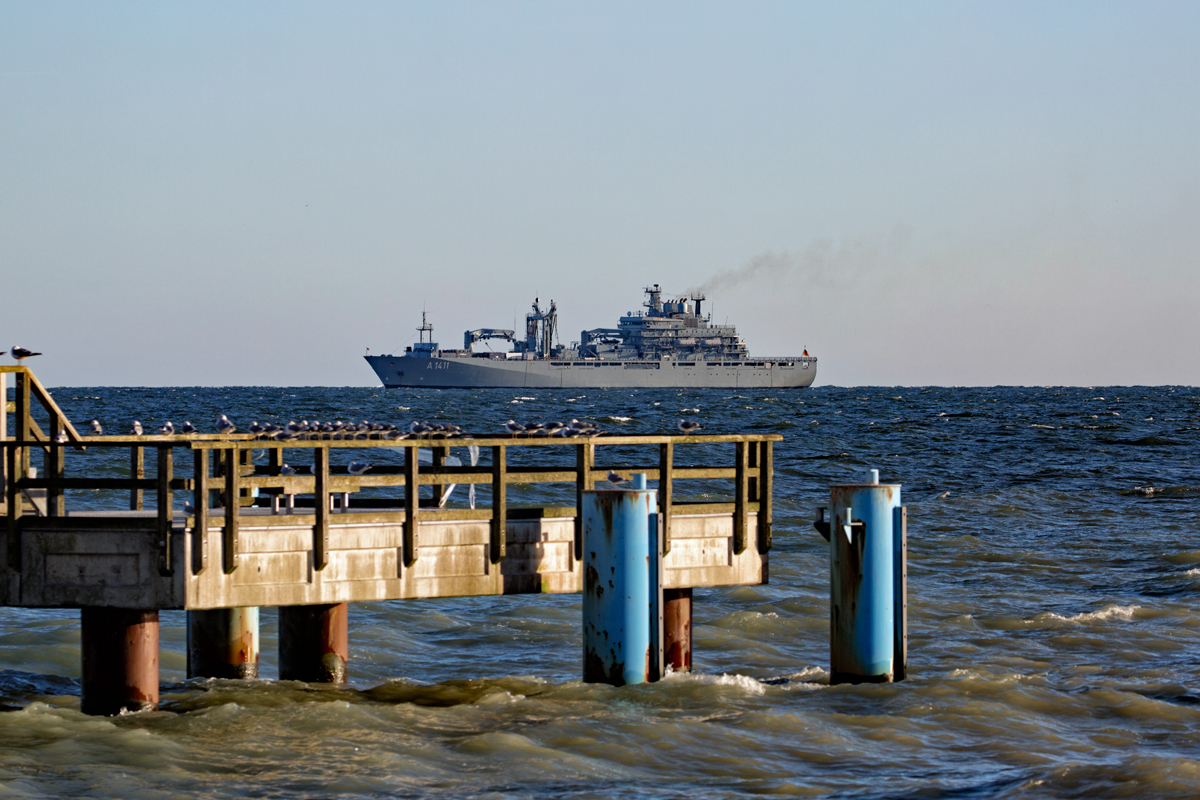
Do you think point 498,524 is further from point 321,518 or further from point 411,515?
point 321,518

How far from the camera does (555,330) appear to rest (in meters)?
161

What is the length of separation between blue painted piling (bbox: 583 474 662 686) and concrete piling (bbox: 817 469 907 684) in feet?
4.92

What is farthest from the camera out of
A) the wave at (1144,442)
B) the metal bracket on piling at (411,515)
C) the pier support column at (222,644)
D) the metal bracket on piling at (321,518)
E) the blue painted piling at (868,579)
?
the wave at (1144,442)

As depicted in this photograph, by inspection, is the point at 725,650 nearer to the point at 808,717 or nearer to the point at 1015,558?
the point at 808,717

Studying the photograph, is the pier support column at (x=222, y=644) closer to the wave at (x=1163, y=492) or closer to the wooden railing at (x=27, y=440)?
the wooden railing at (x=27, y=440)

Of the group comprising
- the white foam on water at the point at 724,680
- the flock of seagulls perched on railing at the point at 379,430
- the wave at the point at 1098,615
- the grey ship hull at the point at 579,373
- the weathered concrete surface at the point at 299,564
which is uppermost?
the grey ship hull at the point at 579,373

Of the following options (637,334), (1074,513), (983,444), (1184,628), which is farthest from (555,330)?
(1184,628)

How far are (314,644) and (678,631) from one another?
9.83 ft

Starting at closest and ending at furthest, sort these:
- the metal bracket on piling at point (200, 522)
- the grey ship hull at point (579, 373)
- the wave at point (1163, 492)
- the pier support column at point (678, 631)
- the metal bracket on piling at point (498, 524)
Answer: the metal bracket on piling at point (200, 522)
the metal bracket on piling at point (498, 524)
the pier support column at point (678, 631)
the wave at point (1163, 492)
the grey ship hull at point (579, 373)

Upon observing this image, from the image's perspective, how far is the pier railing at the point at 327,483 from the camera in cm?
934

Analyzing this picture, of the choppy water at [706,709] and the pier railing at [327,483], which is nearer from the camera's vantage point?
the choppy water at [706,709]

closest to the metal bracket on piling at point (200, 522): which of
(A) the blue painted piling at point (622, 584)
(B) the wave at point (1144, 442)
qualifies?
(A) the blue painted piling at point (622, 584)

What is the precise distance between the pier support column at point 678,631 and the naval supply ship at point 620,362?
139 m

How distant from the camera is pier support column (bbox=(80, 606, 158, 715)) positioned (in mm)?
9594
